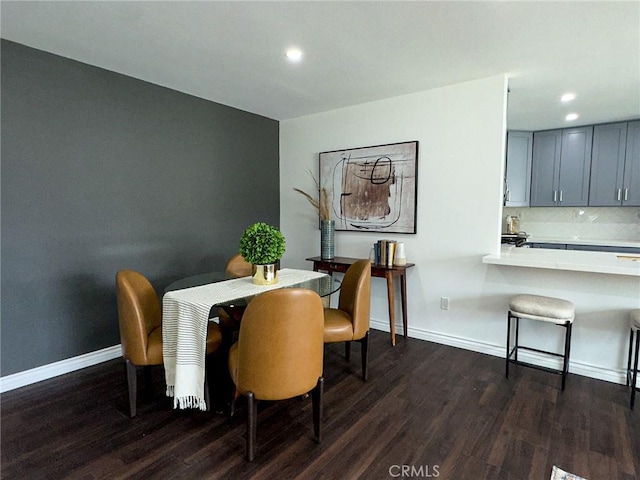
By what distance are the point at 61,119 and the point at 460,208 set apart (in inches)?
132

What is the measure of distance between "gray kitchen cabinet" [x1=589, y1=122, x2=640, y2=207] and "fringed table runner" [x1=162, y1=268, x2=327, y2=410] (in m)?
4.51

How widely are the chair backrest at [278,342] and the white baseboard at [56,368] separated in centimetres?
186

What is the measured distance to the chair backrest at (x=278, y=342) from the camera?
169cm

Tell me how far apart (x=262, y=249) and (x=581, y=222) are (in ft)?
15.5

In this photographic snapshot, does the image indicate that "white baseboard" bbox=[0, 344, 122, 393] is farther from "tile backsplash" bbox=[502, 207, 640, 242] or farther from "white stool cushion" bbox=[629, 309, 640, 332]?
"tile backsplash" bbox=[502, 207, 640, 242]

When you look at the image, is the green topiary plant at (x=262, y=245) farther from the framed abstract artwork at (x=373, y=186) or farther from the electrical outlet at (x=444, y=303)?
the electrical outlet at (x=444, y=303)

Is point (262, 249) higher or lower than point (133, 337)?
higher

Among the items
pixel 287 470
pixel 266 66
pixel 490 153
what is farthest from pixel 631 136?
pixel 287 470

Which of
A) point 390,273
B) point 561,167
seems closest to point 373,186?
point 390,273

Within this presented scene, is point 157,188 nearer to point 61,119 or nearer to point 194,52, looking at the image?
point 61,119

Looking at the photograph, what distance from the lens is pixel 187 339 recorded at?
1.94 metres

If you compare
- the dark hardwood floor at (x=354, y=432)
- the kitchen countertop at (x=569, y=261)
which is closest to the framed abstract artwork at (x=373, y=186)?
the kitchen countertop at (x=569, y=261)

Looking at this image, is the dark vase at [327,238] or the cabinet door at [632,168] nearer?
the dark vase at [327,238]

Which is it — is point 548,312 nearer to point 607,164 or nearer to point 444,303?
point 444,303
